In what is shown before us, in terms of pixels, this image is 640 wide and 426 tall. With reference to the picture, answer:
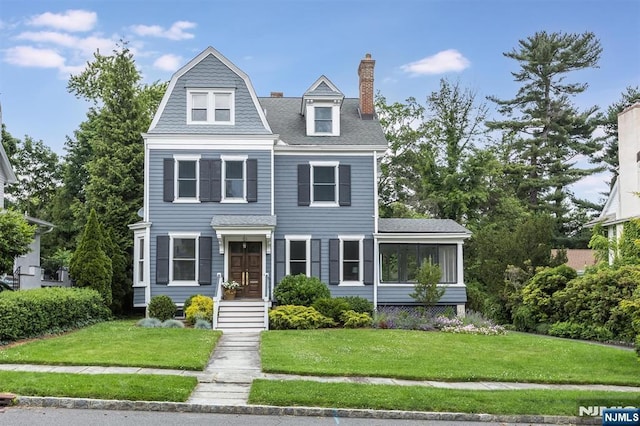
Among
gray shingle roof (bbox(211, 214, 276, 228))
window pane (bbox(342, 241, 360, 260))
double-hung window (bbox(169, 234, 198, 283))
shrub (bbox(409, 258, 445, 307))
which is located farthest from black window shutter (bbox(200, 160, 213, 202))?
shrub (bbox(409, 258, 445, 307))

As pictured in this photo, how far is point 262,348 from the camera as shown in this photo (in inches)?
635

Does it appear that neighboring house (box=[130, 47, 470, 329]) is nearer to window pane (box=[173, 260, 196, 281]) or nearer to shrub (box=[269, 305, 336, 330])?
window pane (box=[173, 260, 196, 281])

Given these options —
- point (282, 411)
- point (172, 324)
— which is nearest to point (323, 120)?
point (172, 324)

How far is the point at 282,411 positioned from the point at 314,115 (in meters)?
16.8

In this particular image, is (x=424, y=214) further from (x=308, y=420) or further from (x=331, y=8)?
(x=308, y=420)

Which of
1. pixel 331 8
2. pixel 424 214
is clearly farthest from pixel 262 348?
pixel 424 214

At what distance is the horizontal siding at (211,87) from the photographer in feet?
79.0

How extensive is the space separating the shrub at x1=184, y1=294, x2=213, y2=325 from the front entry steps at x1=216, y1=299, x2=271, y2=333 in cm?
38

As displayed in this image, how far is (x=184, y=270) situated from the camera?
78.4ft

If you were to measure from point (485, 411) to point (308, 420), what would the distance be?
2.83 metres

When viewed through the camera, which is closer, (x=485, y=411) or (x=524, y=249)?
(x=485, y=411)

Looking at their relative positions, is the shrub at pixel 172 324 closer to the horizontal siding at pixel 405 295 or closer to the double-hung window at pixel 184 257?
the double-hung window at pixel 184 257

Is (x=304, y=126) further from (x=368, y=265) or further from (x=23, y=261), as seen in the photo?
(x=23, y=261)

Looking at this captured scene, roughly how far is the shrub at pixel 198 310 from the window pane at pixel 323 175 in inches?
239
